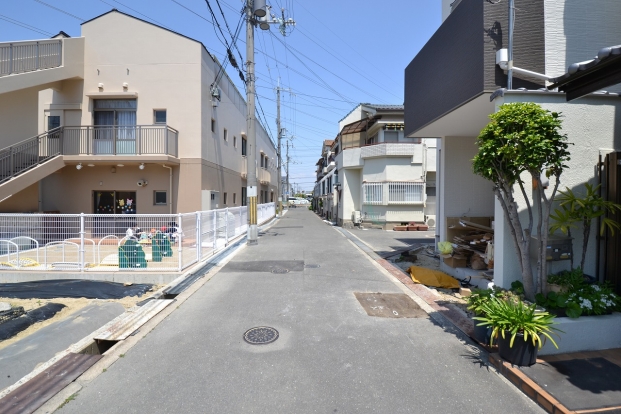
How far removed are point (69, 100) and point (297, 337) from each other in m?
14.4

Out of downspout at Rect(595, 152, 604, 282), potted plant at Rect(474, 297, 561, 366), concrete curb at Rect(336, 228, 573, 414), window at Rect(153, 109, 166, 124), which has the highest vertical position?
window at Rect(153, 109, 166, 124)

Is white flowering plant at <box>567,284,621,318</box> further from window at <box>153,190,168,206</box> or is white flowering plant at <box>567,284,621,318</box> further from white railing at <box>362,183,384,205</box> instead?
white railing at <box>362,183,384,205</box>

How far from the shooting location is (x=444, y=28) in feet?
21.0

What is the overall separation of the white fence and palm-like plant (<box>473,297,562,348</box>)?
6.30 m

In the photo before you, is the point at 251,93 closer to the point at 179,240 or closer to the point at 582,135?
the point at 179,240

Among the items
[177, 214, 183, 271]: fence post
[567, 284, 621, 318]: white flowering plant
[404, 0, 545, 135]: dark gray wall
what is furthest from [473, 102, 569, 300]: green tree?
[177, 214, 183, 271]: fence post

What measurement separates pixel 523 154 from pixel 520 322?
6.24 ft

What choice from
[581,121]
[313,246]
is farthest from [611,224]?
[313,246]

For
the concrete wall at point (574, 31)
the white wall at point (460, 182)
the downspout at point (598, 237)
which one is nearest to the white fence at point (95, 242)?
the white wall at point (460, 182)

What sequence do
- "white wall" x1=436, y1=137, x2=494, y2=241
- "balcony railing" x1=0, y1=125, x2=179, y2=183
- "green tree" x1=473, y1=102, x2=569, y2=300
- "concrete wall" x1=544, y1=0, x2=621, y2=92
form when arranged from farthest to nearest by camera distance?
"balcony railing" x1=0, y1=125, x2=179, y2=183
"white wall" x1=436, y1=137, x2=494, y2=241
"concrete wall" x1=544, y1=0, x2=621, y2=92
"green tree" x1=473, y1=102, x2=569, y2=300

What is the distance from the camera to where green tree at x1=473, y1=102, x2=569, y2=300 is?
3.61 m

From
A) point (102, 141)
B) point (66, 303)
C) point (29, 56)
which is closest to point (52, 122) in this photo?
point (29, 56)

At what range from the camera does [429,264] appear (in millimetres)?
8703

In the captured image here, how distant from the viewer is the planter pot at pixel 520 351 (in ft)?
10.5
